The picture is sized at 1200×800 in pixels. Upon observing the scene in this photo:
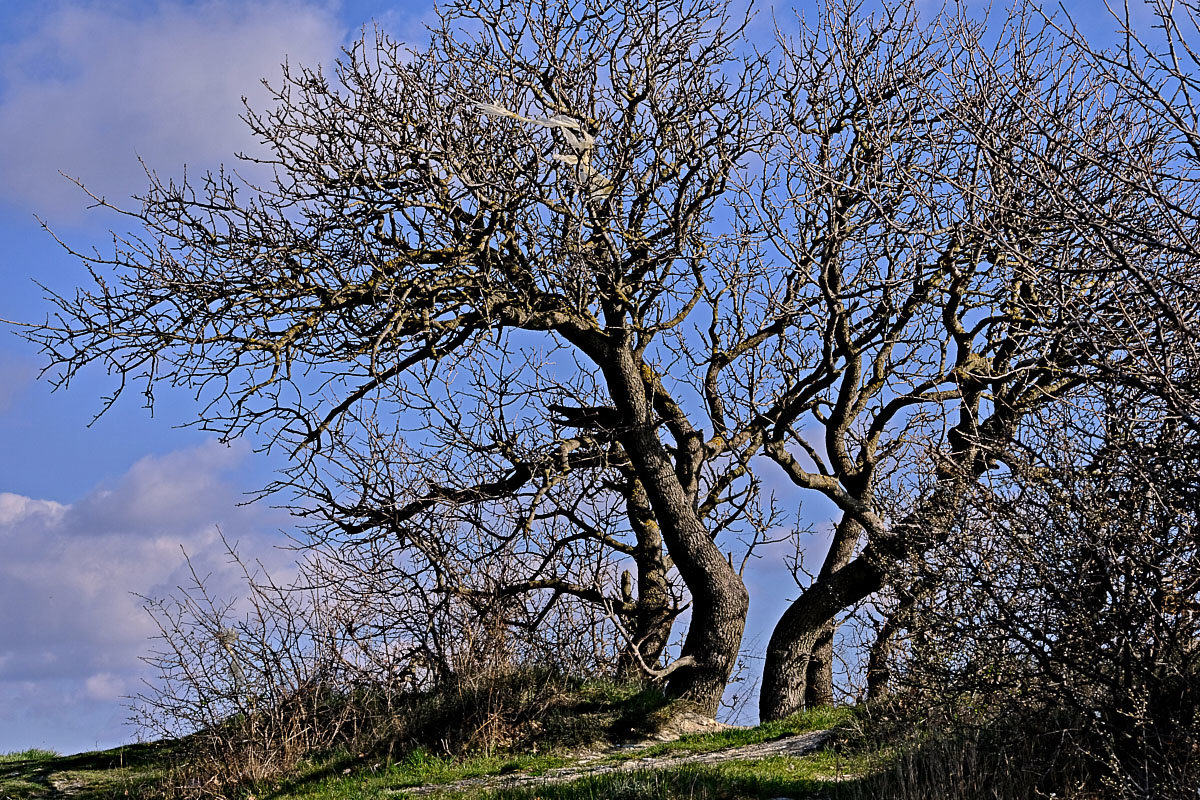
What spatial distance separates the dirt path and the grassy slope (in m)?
0.21

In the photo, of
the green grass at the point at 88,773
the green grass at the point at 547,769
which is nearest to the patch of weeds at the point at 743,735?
the green grass at the point at 547,769

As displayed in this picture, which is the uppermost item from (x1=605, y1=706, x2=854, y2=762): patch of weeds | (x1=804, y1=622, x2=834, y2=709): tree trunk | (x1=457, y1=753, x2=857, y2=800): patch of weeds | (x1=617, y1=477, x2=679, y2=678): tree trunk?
(x1=617, y1=477, x2=679, y2=678): tree trunk

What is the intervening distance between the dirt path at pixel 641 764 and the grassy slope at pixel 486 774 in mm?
212

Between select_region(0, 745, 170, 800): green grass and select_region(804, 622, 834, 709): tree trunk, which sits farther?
select_region(804, 622, 834, 709): tree trunk

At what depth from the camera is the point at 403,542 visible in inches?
508

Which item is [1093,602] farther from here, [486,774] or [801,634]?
[801,634]

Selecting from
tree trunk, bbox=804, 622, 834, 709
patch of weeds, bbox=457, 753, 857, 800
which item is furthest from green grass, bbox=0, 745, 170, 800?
tree trunk, bbox=804, 622, 834, 709

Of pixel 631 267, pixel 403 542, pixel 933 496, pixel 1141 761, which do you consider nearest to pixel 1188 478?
pixel 1141 761

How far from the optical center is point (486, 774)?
33.0ft

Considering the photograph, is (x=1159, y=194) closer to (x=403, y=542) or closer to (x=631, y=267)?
(x=631, y=267)

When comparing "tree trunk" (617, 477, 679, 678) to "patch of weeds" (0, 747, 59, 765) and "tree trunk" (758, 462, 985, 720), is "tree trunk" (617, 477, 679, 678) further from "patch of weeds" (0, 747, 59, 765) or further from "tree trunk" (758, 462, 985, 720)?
"patch of weeds" (0, 747, 59, 765)

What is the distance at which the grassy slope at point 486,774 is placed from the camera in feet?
26.5

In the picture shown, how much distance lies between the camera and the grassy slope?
26.5 feet

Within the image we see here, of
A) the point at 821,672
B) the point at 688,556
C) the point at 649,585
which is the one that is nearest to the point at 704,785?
the point at 688,556
